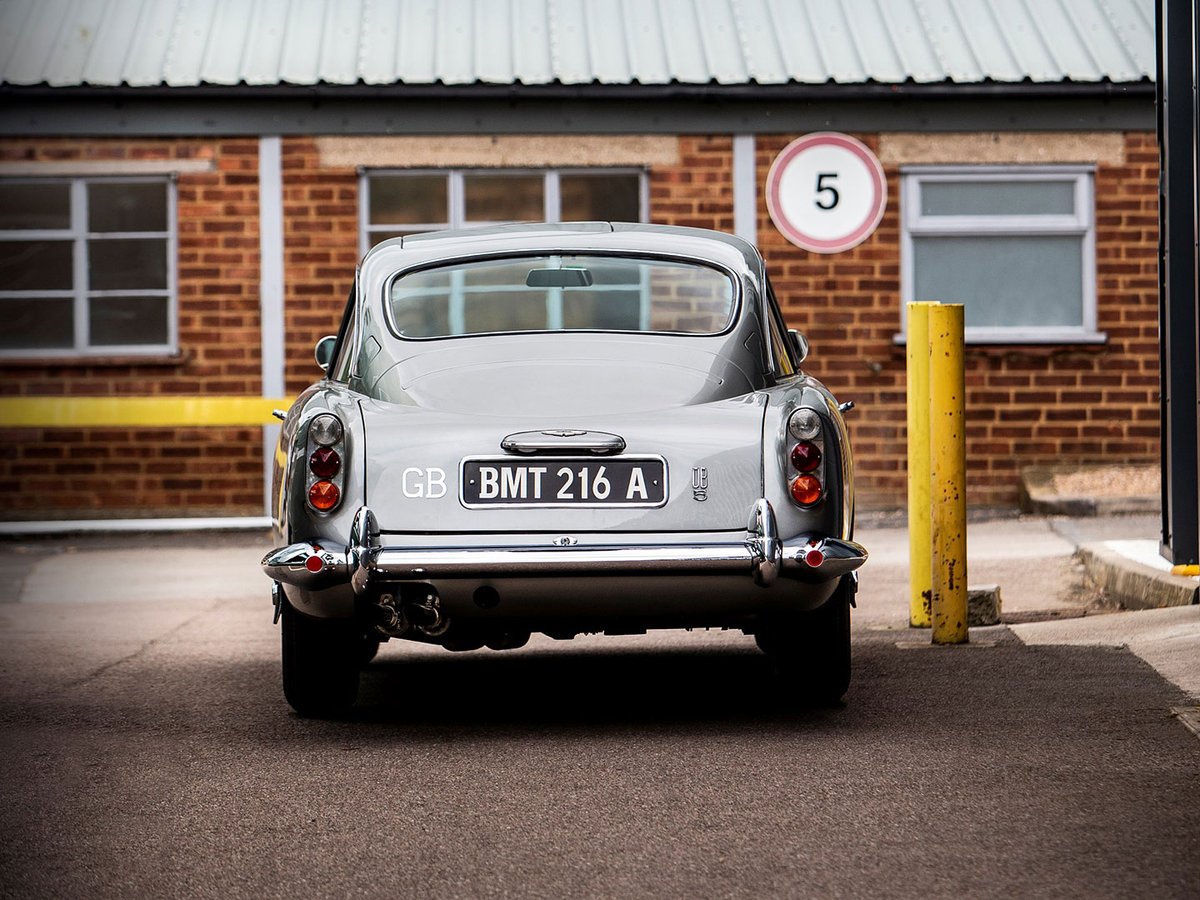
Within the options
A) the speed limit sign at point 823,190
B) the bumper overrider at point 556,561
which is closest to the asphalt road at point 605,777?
the bumper overrider at point 556,561

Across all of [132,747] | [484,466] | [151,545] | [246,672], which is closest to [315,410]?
[484,466]

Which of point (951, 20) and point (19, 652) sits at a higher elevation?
point (951, 20)

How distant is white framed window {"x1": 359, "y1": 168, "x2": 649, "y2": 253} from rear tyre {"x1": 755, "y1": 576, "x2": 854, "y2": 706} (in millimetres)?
9325

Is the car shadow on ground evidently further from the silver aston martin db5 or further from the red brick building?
the red brick building

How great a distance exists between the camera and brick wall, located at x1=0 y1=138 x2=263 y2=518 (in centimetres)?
1493

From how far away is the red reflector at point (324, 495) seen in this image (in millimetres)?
5609

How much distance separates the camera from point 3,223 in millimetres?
15094

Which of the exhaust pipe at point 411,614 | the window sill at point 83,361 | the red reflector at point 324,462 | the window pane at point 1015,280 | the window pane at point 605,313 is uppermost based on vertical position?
the window pane at point 1015,280

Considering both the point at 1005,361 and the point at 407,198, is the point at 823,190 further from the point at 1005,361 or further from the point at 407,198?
the point at 407,198

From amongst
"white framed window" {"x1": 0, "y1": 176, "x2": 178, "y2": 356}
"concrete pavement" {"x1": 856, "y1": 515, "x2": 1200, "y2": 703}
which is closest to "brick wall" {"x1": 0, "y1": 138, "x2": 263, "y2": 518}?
"white framed window" {"x1": 0, "y1": 176, "x2": 178, "y2": 356}

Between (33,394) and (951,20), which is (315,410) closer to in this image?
(33,394)

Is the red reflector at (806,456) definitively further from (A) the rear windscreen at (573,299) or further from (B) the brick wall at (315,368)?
(B) the brick wall at (315,368)

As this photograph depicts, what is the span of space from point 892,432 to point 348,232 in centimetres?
467

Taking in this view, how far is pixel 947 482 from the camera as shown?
7.37 m
